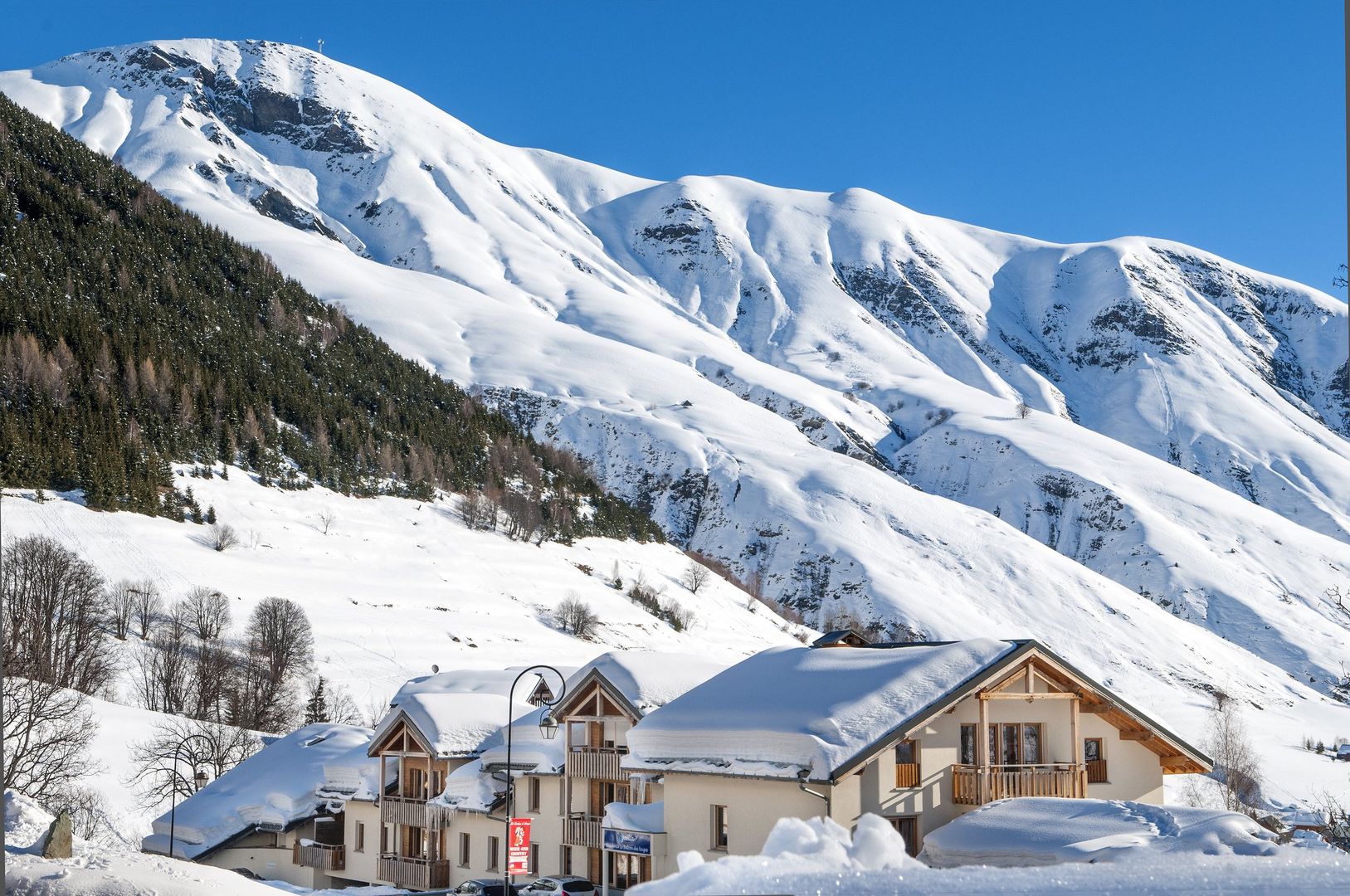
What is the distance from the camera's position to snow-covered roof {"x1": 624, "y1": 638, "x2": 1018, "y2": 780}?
23766 mm

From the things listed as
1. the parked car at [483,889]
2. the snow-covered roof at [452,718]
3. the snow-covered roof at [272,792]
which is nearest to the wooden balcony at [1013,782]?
the parked car at [483,889]

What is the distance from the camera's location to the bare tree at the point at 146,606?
79.2 meters

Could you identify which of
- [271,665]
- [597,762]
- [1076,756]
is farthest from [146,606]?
[1076,756]

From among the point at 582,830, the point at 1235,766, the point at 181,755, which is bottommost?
the point at 1235,766

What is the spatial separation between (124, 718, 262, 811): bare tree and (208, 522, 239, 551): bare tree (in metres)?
34.9

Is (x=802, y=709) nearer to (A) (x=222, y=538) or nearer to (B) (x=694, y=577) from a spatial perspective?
(A) (x=222, y=538)

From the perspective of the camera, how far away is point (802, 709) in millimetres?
24688

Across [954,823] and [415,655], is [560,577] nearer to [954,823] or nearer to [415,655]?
[415,655]

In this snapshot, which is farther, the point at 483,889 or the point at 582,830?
the point at 582,830

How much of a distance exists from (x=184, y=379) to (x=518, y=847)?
10961 cm

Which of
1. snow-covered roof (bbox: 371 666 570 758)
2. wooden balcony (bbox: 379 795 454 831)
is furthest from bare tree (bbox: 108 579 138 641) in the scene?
wooden balcony (bbox: 379 795 454 831)

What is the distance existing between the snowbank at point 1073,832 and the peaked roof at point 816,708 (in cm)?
208

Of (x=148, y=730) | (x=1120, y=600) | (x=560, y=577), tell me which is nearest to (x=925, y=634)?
(x=1120, y=600)

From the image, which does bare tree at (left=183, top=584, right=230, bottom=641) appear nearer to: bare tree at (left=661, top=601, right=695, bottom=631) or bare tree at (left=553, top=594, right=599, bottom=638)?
bare tree at (left=553, top=594, right=599, bottom=638)
